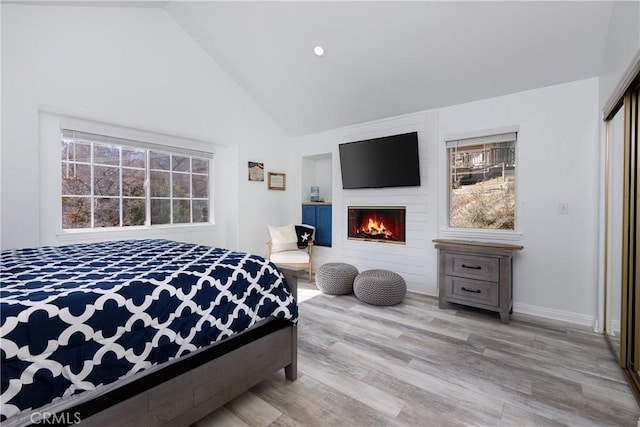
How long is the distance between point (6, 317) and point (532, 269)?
383 cm

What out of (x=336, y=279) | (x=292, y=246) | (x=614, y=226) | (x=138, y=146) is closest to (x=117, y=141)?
(x=138, y=146)

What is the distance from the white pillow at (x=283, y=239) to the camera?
4434mm

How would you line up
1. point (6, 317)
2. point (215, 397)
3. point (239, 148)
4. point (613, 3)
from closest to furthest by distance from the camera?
point (6, 317)
point (215, 397)
point (613, 3)
point (239, 148)

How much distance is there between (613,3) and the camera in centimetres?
219

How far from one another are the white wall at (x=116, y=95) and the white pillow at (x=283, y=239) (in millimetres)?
351

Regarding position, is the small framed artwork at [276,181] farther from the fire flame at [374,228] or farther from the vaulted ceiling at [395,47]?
the fire flame at [374,228]

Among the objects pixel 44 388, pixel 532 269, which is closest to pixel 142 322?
pixel 44 388

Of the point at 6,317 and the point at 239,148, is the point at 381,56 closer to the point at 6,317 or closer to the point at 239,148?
the point at 239,148

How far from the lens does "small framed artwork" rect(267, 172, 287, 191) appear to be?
484 centimetres

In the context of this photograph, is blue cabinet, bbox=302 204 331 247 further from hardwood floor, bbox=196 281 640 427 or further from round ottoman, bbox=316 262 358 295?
hardwood floor, bbox=196 281 640 427

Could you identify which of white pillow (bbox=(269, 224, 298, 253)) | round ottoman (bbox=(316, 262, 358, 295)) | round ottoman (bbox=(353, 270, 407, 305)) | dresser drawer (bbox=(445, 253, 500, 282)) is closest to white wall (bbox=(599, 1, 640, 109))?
dresser drawer (bbox=(445, 253, 500, 282))

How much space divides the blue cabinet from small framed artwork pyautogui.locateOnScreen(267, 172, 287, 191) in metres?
0.54

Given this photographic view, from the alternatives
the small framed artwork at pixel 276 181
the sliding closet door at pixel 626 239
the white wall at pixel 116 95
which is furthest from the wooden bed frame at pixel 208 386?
the small framed artwork at pixel 276 181

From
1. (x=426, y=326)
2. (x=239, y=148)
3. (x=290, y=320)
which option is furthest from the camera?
(x=239, y=148)
